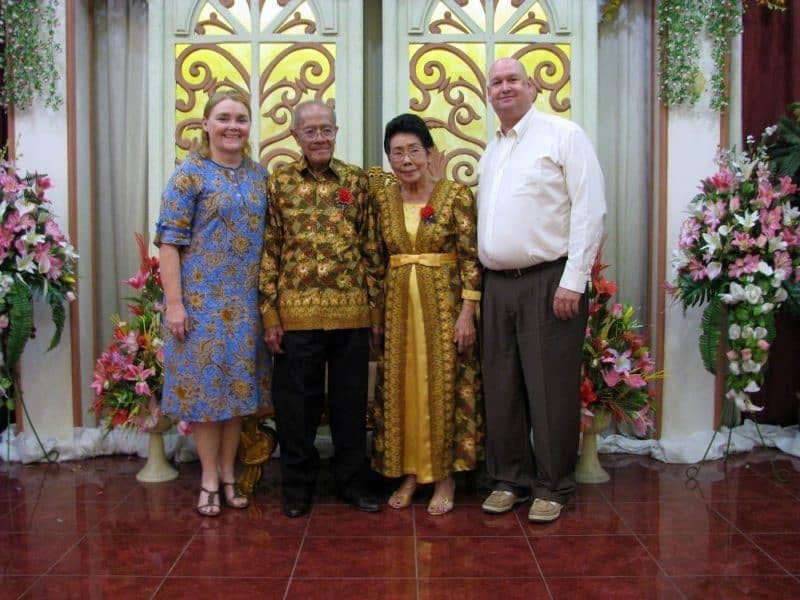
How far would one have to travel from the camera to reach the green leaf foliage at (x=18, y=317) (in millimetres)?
3193

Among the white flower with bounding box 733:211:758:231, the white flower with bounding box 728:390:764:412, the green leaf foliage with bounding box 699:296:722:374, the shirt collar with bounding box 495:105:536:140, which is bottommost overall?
the white flower with bounding box 728:390:764:412

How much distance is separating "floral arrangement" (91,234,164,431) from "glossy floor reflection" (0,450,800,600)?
0.29 m

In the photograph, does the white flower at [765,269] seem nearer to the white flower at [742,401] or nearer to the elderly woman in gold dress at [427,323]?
the white flower at [742,401]

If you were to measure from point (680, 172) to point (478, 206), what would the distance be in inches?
45.0

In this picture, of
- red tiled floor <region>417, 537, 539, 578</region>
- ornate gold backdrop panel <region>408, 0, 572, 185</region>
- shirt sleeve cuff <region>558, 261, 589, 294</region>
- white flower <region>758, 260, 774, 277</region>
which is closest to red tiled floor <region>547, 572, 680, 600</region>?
red tiled floor <region>417, 537, 539, 578</region>

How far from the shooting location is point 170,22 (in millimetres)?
3547

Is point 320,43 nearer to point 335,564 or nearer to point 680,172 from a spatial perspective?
point 680,172

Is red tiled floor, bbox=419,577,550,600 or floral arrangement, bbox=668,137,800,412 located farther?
floral arrangement, bbox=668,137,800,412

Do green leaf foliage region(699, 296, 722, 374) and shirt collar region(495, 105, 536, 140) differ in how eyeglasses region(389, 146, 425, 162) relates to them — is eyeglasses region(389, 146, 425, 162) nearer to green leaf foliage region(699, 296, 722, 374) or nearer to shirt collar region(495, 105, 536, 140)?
Result: shirt collar region(495, 105, 536, 140)

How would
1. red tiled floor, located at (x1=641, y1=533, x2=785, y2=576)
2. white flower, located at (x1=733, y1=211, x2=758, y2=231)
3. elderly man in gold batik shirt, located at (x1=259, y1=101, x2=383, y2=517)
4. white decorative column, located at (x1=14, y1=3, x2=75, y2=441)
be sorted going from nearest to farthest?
red tiled floor, located at (x1=641, y1=533, x2=785, y2=576), elderly man in gold batik shirt, located at (x1=259, y1=101, x2=383, y2=517), white flower, located at (x1=733, y1=211, x2=758, y2=231), white decorative column, located at (x1=14, y1=3, x2=75, y2=441)

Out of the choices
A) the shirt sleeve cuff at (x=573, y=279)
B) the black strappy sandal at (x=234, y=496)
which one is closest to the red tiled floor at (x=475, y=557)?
the black strappy sandal at (x=234, y=496)

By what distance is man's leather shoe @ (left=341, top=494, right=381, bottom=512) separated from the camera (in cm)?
288

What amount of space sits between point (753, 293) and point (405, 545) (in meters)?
1.64

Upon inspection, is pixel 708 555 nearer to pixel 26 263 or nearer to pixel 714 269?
pixel 714 269
